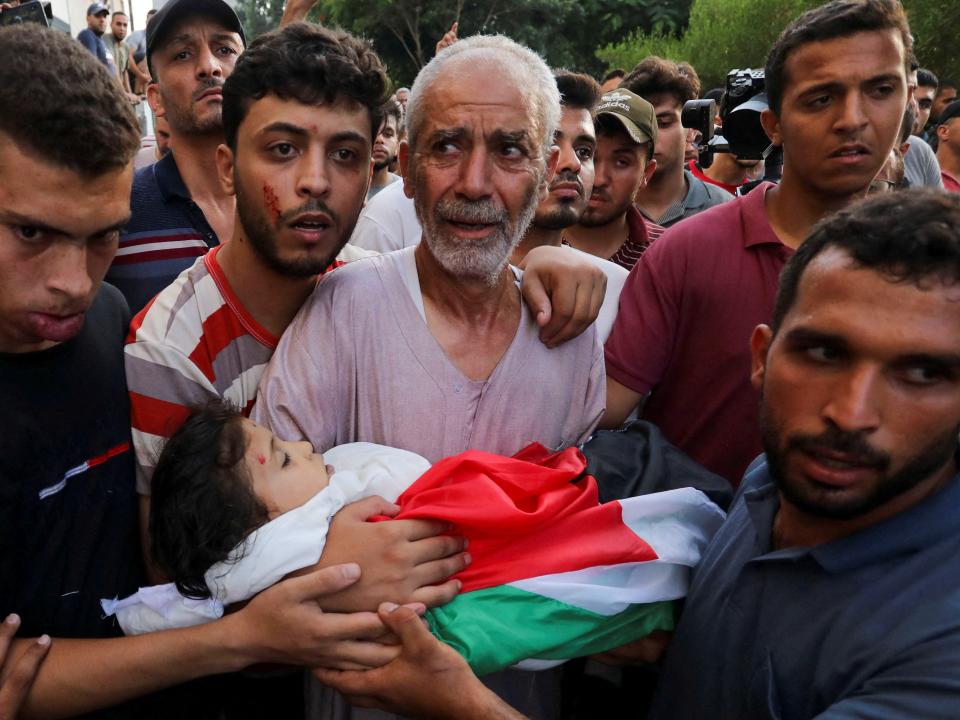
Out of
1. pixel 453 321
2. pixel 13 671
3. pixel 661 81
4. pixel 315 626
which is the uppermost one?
pixel 661 81

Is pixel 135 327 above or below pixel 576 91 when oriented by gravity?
below

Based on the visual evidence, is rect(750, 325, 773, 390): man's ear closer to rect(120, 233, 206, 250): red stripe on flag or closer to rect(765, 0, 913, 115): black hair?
rect(765, 0, 913, 115): black hair

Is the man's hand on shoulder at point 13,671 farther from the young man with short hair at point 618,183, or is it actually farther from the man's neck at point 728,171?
the man's neck at point 728,171

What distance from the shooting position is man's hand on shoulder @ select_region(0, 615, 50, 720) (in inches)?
71.4

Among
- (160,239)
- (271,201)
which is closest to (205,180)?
(160,239)

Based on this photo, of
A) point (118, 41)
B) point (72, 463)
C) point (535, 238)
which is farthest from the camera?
point (118, 41)

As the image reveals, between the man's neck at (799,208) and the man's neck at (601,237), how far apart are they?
1.64m

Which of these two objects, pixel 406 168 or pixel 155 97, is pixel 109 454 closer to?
pixel 406 168

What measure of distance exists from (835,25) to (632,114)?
6.14ft

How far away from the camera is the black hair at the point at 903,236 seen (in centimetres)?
145

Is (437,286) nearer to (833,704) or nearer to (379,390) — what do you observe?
(379,390)

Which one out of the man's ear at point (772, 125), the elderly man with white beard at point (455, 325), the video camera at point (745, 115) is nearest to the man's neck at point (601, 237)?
the video camera at point (745, 115)

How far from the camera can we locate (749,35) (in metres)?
21.4

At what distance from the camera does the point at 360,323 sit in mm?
2133
